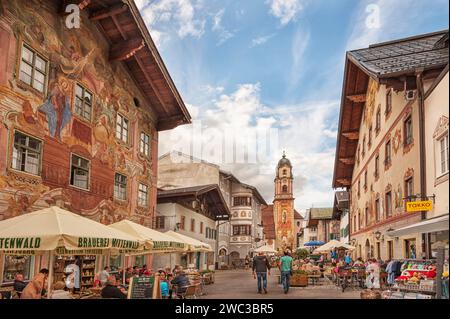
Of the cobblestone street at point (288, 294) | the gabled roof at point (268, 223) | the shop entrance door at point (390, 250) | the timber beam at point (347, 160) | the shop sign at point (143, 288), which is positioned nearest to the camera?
the shop sign at point (143, 288)

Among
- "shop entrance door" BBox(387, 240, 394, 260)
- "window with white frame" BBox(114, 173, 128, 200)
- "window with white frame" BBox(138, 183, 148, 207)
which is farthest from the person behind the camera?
"window with white frame" BBox(138, 183, 148, 207)

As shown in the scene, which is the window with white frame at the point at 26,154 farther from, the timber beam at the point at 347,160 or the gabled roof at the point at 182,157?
the gabled roof at the point at 182,157

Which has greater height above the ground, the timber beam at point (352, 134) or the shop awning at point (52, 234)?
the timber beam at point (352, 134)

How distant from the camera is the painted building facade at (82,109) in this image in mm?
12797

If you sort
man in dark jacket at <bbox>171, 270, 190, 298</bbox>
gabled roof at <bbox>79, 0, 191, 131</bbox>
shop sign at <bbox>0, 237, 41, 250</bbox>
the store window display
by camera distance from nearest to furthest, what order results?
shop sign at <bbox>0, 237, 41, 250</bbox> → the store window display → man in dark jacket at <bbox>171, 270, 190, 298</bbox> → gabled roof at <bbox>79, 0, 191, 131</bbox>

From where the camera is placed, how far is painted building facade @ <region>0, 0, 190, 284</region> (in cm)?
1280

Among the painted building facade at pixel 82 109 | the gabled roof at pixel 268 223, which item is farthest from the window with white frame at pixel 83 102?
the gabled roof at pixel 268 223

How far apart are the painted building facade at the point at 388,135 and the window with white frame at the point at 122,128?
10.4 metres

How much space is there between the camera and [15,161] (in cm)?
1278

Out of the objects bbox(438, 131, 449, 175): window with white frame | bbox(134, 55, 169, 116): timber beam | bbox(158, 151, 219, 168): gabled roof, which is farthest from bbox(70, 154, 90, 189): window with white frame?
bbox(158, 151, 219, 168): gabled roof

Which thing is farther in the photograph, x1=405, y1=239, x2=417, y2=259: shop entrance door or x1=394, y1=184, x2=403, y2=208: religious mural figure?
x1=394, y1=184, x2=403, y2=208: religious mural figure

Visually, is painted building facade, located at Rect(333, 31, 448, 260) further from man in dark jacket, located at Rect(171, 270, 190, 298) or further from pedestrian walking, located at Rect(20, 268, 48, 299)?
pedestrian walking, located at Rect(20, 268, 48, 299)

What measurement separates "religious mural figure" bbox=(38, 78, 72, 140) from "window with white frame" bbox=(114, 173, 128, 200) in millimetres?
4454

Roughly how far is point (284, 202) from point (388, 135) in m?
75.3
